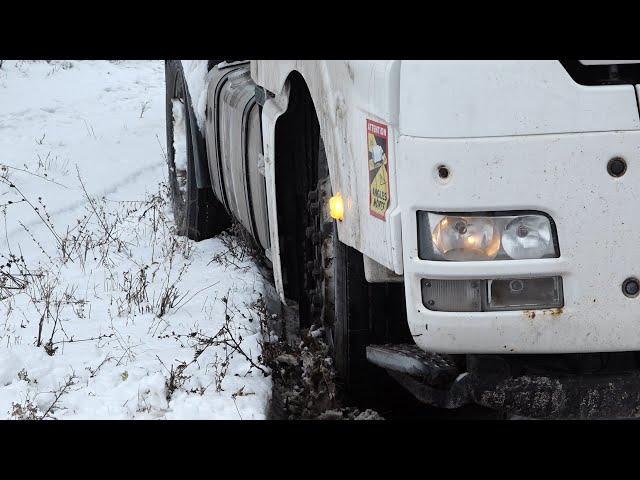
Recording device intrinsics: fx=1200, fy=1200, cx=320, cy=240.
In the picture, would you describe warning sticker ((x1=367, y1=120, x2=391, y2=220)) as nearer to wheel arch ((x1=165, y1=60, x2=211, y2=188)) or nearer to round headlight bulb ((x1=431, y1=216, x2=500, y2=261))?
round headlight bulb ((x1=431, y1=216, x2=500, y2=261))

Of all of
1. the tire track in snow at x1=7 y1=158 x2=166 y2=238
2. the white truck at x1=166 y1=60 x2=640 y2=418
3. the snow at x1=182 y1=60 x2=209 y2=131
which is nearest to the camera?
the white truck at x1=166 y1=60 x2=640 y2=418

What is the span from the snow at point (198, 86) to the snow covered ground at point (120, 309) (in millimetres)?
875

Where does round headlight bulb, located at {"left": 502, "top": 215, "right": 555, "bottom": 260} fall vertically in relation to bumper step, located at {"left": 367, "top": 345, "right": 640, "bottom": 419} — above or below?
above

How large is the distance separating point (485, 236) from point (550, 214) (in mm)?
198

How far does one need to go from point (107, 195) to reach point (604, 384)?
8.74 m

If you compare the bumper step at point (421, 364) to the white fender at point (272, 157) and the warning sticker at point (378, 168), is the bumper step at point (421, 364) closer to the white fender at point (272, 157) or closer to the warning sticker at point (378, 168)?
the warning sticker at point (378, 168)

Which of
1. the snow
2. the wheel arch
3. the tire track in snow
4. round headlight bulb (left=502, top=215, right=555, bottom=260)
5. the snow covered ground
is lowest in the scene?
the snow covered ground

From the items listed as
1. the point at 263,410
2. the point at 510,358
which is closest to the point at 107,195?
the point at 263,410

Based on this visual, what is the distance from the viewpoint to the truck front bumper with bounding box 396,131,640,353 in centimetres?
338

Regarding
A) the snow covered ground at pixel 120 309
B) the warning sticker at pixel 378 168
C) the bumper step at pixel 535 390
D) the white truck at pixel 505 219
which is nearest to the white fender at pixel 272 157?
the snow covered ground at pixel 120 309

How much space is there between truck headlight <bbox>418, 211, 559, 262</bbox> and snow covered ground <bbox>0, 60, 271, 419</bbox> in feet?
4.18

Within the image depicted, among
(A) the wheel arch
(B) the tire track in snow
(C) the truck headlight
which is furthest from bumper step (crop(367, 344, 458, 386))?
(B) the tire track in snow

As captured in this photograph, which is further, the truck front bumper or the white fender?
the white fender

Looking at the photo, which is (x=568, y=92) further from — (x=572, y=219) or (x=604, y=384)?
(x=604, y=384)
